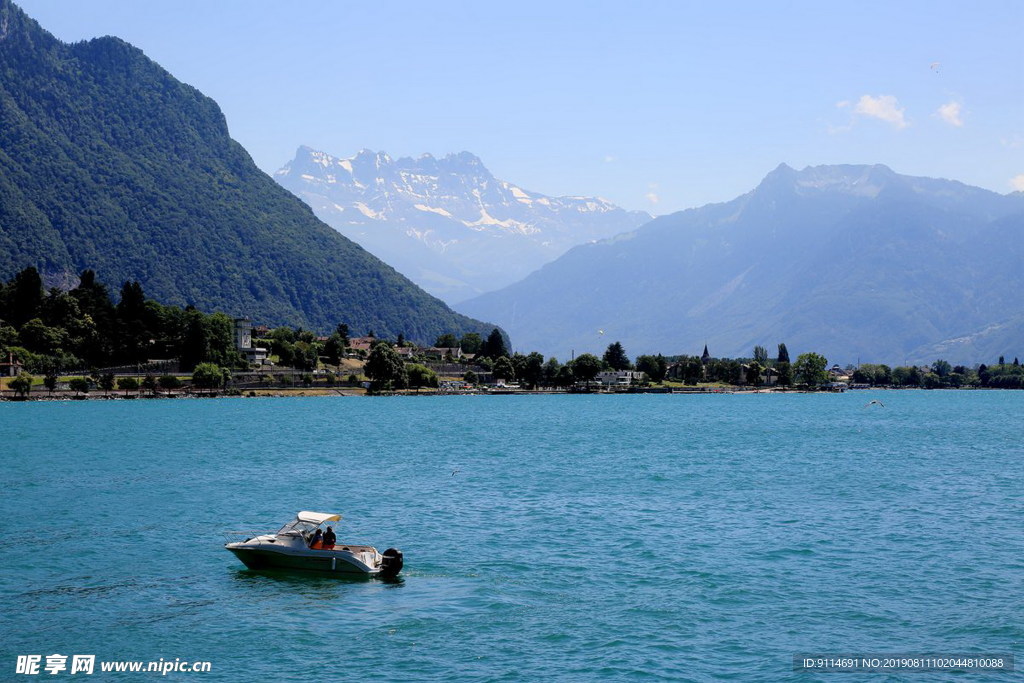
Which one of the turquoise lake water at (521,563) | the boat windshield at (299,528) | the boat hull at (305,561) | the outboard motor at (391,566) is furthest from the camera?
the boat windshield at (299,528)

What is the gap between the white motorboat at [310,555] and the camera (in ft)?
137

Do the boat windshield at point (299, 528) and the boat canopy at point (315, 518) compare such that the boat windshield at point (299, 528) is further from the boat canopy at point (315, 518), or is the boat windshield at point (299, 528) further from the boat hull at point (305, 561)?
the boat hull at point (305, 561)

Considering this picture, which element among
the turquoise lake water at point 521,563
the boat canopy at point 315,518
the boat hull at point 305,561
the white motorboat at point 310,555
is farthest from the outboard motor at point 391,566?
the boat canopy at point 315,518

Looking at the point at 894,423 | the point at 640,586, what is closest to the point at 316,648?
the point at 640,586

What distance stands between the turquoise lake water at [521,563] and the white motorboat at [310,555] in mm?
636

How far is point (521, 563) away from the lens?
147 ft

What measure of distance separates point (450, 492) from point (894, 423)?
11940cm

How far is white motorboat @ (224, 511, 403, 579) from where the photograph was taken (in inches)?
1647

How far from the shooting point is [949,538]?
5141cm

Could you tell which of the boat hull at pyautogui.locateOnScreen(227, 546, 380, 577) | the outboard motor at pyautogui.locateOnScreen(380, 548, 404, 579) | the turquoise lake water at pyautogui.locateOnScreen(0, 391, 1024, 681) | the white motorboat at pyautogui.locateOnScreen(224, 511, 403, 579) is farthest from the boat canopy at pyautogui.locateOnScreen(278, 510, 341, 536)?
the outboard motor at pyautogui.locateOnScreen(380, 548, 404, 579)

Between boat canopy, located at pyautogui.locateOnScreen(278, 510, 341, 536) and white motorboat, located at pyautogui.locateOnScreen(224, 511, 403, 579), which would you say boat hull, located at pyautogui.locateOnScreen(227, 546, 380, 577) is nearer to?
white motorboat, located at pyautogui.locateOnScreen(224, 511, 403, 579)

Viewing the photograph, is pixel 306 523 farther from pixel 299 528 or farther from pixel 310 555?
pixel 310 555

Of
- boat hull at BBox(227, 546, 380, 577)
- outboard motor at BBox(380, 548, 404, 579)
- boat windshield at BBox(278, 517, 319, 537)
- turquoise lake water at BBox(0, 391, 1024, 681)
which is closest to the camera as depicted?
turquoise lake water at BBox(0, 391, 1024, 681)

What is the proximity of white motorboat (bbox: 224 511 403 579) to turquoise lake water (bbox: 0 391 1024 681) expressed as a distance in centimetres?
64
